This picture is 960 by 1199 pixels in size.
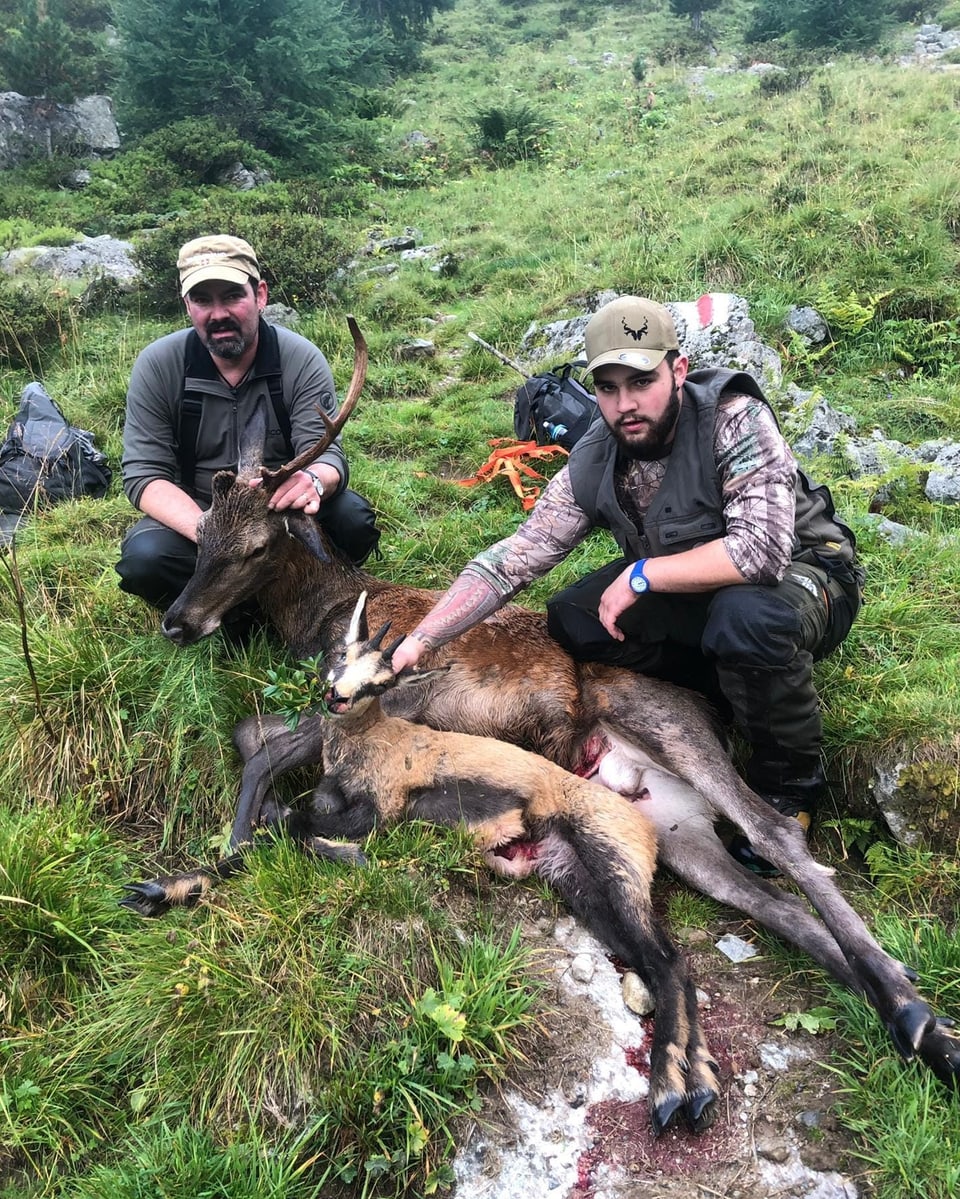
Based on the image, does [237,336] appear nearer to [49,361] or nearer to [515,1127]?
[515,1127]

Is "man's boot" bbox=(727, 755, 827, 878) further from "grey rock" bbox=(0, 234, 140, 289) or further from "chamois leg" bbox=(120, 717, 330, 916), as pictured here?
"grey rock" bbox=(0, 234, 140, 289)

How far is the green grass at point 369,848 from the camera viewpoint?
2686 millimetres

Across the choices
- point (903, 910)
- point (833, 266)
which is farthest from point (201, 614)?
point (833, 266)

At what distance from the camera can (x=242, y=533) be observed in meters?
4.53

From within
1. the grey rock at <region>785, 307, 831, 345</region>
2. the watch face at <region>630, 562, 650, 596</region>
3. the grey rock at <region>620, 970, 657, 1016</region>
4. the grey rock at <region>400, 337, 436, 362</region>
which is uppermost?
the grey rock at <region>785, 307, 831, 345</region>

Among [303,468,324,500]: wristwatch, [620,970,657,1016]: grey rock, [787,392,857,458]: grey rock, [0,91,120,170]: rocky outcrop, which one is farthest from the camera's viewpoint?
[0,91,120,170]: rocky outcrop

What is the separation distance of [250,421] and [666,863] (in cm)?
331

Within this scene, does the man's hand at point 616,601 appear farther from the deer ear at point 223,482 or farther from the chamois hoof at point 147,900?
the chamois hoof at point 147,900

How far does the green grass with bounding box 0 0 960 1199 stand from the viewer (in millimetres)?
2686

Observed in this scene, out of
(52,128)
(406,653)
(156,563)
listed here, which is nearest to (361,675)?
(406,653)

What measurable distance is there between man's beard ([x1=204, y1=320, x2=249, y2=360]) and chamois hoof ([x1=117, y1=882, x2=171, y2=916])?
3.10 m

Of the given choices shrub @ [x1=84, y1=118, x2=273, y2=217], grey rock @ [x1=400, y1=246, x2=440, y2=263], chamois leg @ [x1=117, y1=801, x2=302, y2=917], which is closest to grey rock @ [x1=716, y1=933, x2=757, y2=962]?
chamois leg @ [x1=117, y1=801, x2=302, y2=917]

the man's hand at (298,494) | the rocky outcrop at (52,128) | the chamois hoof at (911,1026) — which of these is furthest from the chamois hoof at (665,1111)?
the rocky outcrop at (52,128)

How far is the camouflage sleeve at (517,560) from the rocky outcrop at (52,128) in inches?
852
